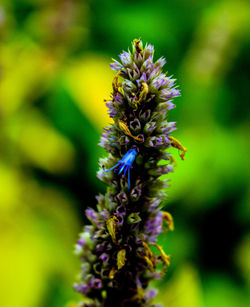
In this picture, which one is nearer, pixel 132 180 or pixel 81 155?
pixel 132 180

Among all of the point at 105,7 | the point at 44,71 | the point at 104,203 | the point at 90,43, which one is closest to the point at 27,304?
the point at 104,203

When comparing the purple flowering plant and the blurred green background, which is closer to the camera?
the purple flowering plant

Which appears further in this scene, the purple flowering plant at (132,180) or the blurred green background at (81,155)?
the blurred green background at (81,155)

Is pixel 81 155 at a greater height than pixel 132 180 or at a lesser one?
lesser

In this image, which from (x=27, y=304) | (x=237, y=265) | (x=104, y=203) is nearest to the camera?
(x=104, y=203)

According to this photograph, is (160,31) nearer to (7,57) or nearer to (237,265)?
(7,57)
